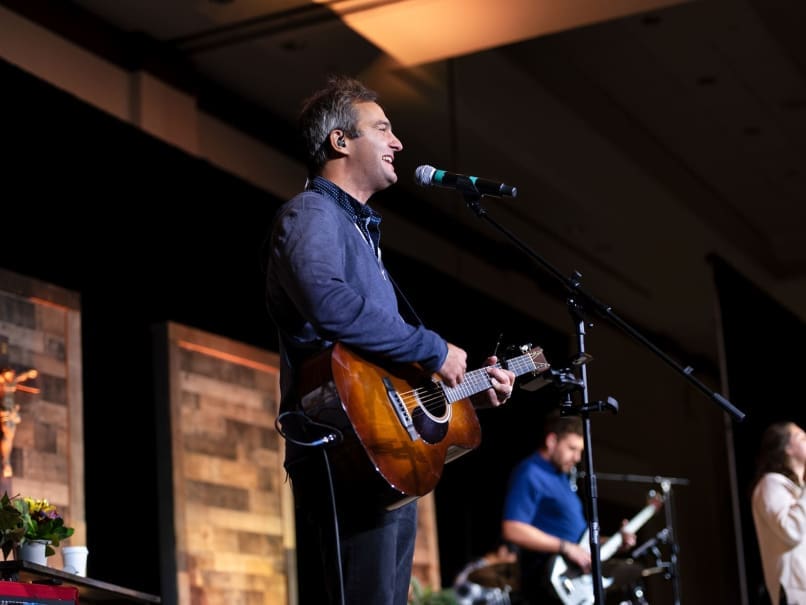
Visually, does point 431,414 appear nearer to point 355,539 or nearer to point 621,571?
point 355,539

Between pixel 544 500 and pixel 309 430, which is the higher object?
pixel 544 500

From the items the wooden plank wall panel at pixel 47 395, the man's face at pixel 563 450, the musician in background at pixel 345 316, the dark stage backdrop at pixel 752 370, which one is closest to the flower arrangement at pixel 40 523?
the wooden plank wall panel at pixel 47 395

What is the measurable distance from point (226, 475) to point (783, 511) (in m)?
2.69

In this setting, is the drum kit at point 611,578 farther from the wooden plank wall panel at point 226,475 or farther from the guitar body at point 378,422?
the guitar body at point 378,422

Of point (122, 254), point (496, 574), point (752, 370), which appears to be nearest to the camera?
point (122, 254)

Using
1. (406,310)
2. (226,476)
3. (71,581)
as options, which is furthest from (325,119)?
(226,476)

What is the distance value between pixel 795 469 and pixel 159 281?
3028mm

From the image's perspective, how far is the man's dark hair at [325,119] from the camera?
9.71ft

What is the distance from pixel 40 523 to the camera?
3.92 m

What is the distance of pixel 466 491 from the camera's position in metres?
9.09

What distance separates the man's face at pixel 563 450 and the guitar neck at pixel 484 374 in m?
3.18

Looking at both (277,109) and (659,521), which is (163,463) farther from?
(659,521)

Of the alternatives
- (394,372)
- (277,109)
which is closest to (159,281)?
(277,109)

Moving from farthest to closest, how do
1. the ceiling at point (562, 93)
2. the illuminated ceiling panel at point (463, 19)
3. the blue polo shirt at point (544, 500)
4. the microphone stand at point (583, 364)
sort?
the ceiling at point (562, 93)
the illuminated ceiling panel at point (463, 19)
the blue polo shirt at point (544, 500)
the microphone stand at point (583, 364)
